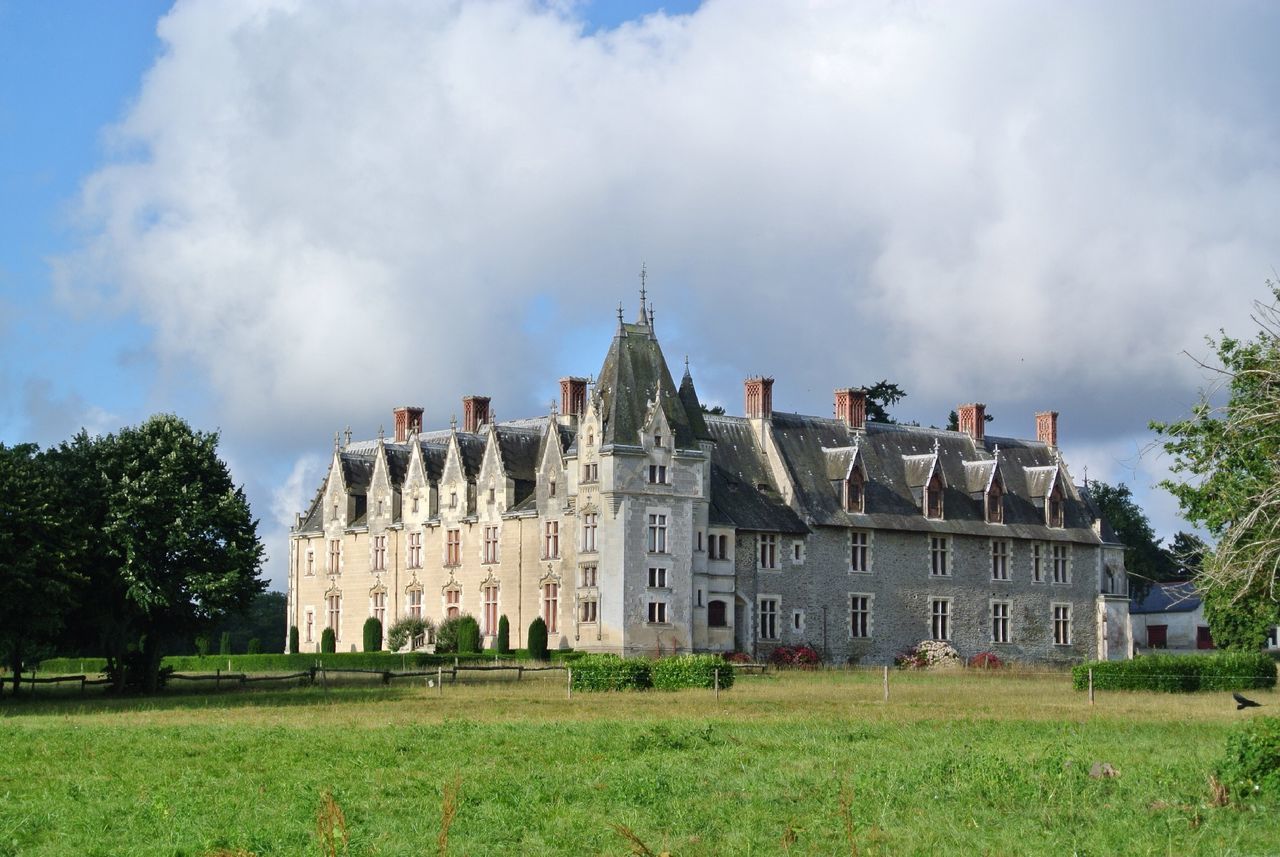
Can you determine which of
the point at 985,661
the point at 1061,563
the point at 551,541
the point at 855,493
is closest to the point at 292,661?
the point at 551,541

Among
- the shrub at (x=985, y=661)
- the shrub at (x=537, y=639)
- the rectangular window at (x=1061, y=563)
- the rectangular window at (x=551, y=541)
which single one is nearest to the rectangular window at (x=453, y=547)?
the rectangular window at (x=551, y=541)

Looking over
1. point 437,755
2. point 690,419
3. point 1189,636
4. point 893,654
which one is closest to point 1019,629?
point 893,654

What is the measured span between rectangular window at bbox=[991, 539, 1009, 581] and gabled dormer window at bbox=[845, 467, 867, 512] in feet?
20.8

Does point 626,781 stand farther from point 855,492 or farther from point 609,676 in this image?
point 855,492

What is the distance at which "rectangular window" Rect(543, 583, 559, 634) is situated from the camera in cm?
5509

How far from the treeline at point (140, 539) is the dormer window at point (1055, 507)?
33550 mm

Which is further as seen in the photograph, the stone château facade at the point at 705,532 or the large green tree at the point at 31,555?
the stone château facade at the point at 705,532

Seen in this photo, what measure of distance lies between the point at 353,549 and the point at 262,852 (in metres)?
50.7

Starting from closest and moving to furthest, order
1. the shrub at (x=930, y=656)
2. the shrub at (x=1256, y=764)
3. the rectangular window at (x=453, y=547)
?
the shrub at (x=1256, y=764), the shrub at (x=930, y=656), the rectangular window at (x=453, y=547)

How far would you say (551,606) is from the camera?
182ft

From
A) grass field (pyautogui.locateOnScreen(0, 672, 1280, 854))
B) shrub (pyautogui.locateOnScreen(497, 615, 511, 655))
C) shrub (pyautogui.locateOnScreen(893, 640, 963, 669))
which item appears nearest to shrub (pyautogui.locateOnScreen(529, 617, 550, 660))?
shrub (pyautogui.locateOnScreen(497, 615, 511, 655))

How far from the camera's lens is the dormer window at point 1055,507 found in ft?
211

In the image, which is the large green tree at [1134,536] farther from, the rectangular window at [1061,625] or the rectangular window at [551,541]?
the rectangular window at [551,541]

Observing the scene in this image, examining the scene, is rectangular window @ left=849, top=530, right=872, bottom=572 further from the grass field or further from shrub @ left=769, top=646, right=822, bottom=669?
the grass field
